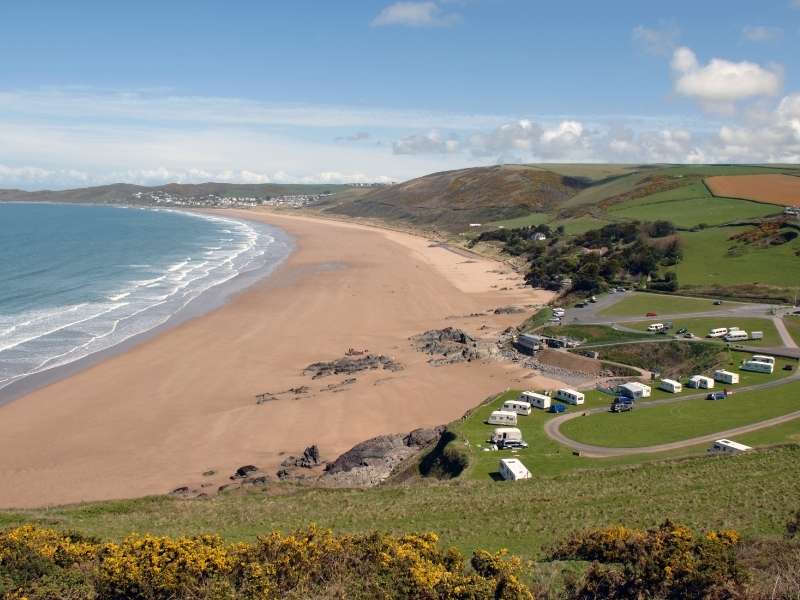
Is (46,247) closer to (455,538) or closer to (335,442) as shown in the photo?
(335,442)

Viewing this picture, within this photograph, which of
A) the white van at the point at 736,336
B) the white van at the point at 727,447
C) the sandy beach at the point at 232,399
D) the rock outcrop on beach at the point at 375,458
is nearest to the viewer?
the white van at the point at 727,447

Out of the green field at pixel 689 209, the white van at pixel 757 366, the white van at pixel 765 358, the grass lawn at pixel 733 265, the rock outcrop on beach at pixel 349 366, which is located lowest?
the rock outcrop on beach at pixel 349 366

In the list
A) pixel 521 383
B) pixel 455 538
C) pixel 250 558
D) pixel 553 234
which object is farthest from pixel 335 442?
pixel 553 234

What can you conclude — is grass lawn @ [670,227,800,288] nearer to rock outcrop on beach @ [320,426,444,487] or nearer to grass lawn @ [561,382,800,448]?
grass lawn @ [561,382,800,448]

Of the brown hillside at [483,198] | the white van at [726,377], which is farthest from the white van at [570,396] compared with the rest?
the brown hillside at [483,198]

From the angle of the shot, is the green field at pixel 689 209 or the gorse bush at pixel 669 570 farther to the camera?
the green field at pixel 689 209

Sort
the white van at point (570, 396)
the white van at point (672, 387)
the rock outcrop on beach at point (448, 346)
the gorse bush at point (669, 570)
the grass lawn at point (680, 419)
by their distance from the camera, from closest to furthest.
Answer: the gorse bush at point (669, 570) < the grass lawn at point (680, 419) < the white van at point (570, 396) < the white van at point (672, 387) < the rock outcrop on beach at point (448, 346)

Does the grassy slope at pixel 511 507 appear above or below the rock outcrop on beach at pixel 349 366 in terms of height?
above

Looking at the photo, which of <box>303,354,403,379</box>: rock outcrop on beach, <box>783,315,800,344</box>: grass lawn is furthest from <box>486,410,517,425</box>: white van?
<box>783,315,800,344</box>: grass lawn

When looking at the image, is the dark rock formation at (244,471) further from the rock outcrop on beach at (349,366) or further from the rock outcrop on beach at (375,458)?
the rock outcrop on beach at (349,366)
